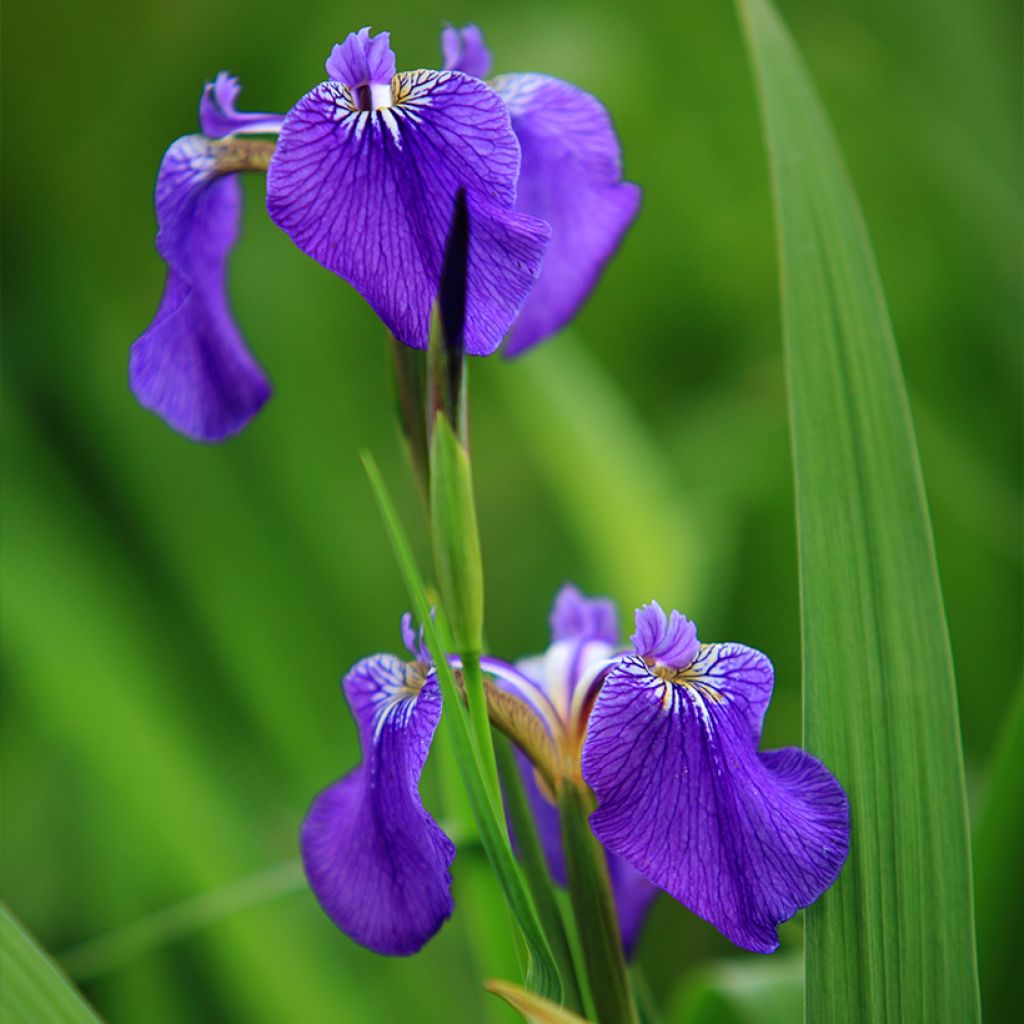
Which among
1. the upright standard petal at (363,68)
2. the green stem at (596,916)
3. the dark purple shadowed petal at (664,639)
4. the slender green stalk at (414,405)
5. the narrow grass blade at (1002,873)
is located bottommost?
the narrow grass blade at (1002,873)

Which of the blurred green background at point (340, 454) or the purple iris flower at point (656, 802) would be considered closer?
the purple iris flower at point (656, 802)

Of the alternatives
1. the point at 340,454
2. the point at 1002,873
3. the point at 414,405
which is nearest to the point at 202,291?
the point at 414,405

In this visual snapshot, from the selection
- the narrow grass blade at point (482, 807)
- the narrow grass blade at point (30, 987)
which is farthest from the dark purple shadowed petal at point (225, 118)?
the narrow grass blade at point (30, 987)

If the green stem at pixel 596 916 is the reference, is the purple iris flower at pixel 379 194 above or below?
above

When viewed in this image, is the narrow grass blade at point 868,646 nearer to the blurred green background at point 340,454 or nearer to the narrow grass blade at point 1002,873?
the narrow grass blade at point 1002,873

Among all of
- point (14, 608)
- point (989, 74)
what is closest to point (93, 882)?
point (14, 608)

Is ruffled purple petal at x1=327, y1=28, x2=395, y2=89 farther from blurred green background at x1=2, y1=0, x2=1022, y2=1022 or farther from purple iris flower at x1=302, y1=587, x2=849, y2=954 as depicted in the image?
blurred green background at x1=2, y1=0, x2=1022, y2=1022
